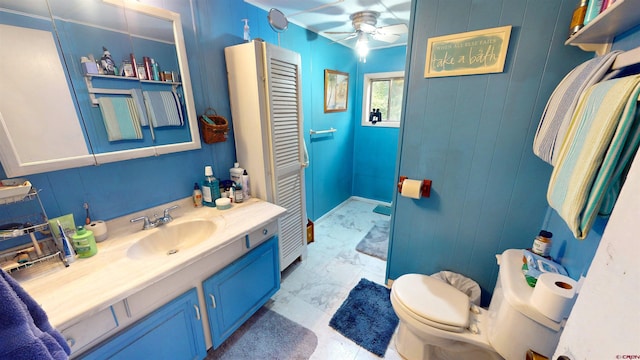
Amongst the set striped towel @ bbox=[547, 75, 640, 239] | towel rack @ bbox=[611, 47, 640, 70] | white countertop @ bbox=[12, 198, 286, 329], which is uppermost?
towel rack @ bbox=[611, 47, 640, 70]

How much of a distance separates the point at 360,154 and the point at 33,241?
3.09 metres

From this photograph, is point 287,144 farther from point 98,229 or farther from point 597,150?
point 597,150

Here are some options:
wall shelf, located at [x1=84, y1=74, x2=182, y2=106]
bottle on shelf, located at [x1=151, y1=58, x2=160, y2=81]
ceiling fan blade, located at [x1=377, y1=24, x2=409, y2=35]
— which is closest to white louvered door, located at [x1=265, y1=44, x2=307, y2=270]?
bottle on shelf, located at [x1=151, y1=58, x2=160, y2=81]

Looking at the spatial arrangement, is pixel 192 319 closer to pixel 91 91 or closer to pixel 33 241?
pixel 33 241

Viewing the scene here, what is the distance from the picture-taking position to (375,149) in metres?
3.27

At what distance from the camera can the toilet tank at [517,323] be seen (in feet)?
2.83

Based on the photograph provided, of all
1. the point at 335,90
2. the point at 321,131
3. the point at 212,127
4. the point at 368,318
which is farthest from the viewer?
the point at 335,90

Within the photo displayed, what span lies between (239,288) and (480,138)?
1591 mm

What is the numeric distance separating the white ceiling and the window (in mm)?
964

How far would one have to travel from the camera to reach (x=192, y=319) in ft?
3.64

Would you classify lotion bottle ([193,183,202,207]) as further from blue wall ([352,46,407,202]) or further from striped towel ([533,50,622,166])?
blue wall ([352,46,407,202])

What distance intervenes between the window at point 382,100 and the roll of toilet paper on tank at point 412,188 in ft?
5.92

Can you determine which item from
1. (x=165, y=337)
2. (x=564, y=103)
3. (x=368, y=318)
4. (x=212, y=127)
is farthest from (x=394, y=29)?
(x=165, y=337)

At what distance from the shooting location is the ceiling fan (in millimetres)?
1874
